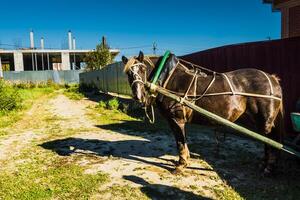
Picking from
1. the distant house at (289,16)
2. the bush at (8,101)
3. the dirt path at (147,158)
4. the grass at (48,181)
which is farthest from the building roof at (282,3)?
the bush at (8,101)

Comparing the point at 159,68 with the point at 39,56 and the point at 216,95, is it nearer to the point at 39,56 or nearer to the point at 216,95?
the point at 216,95

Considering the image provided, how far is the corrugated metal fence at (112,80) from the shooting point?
2123 centimetres

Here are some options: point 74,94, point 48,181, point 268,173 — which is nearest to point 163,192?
point 268,173

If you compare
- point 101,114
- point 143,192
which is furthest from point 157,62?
point 101,114

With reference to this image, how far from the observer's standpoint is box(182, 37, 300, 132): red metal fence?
312 inches

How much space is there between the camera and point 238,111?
6.25m

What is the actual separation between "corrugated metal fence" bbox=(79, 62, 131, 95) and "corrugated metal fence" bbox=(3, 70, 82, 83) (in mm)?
20916

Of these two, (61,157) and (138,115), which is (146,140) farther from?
(138,115)

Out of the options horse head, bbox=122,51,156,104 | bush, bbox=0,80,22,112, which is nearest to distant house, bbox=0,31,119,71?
bush, bbox=0,80,22,112

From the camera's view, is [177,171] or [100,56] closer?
[177,171]

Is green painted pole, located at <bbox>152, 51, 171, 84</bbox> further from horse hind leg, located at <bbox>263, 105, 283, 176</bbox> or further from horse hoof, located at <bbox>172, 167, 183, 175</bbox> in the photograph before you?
horse hind leg, located at <bbox>263, 105, 283, 176</bbox>

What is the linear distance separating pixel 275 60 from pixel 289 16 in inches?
178

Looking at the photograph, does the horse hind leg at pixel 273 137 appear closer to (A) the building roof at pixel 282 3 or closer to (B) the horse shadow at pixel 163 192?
(B) the horse shadow at pixel 163 192

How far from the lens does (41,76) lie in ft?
176
